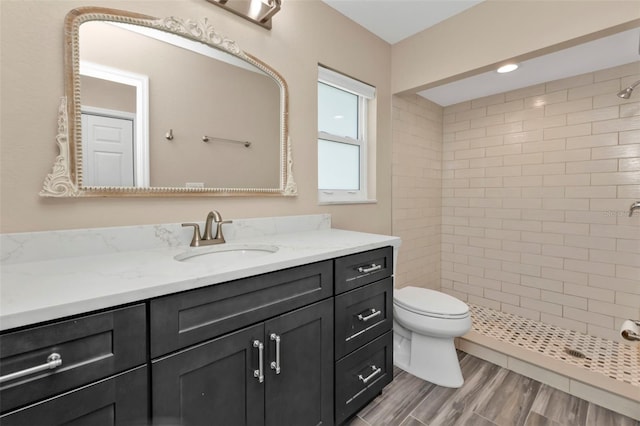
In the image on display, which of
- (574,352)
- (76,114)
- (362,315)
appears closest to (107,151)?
(76,114)

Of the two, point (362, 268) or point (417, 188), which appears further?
point (417, 188)

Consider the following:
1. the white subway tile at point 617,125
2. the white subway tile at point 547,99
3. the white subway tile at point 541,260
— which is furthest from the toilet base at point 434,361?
the white subway tile at point 547,99

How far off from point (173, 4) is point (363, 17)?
4.26 ft

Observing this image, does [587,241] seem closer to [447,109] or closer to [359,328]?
[447,109]

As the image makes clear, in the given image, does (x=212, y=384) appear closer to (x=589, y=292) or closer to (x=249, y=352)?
(x=249, y=352)

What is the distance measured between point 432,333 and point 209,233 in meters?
1.46

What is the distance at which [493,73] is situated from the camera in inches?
92.5

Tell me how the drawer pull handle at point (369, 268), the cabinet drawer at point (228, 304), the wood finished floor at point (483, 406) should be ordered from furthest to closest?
the wood finished floor at point (483, 406) → the drawer pull handle at point (369, 268) → the cabinet drawer at point (228, 304)

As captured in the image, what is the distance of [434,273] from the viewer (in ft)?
10.2

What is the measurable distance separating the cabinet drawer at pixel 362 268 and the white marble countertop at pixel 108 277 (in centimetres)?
6

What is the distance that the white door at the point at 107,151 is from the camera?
111 centimetres

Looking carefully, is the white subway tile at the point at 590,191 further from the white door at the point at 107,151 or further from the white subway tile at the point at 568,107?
the white door at the point at 107,151

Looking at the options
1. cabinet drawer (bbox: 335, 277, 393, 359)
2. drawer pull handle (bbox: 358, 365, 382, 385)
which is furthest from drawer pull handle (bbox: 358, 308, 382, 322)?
drawer pull handle (bbox: 358, 365, 382, 385)

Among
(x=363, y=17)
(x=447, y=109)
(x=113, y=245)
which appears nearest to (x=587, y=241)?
(x=447, y=109)
